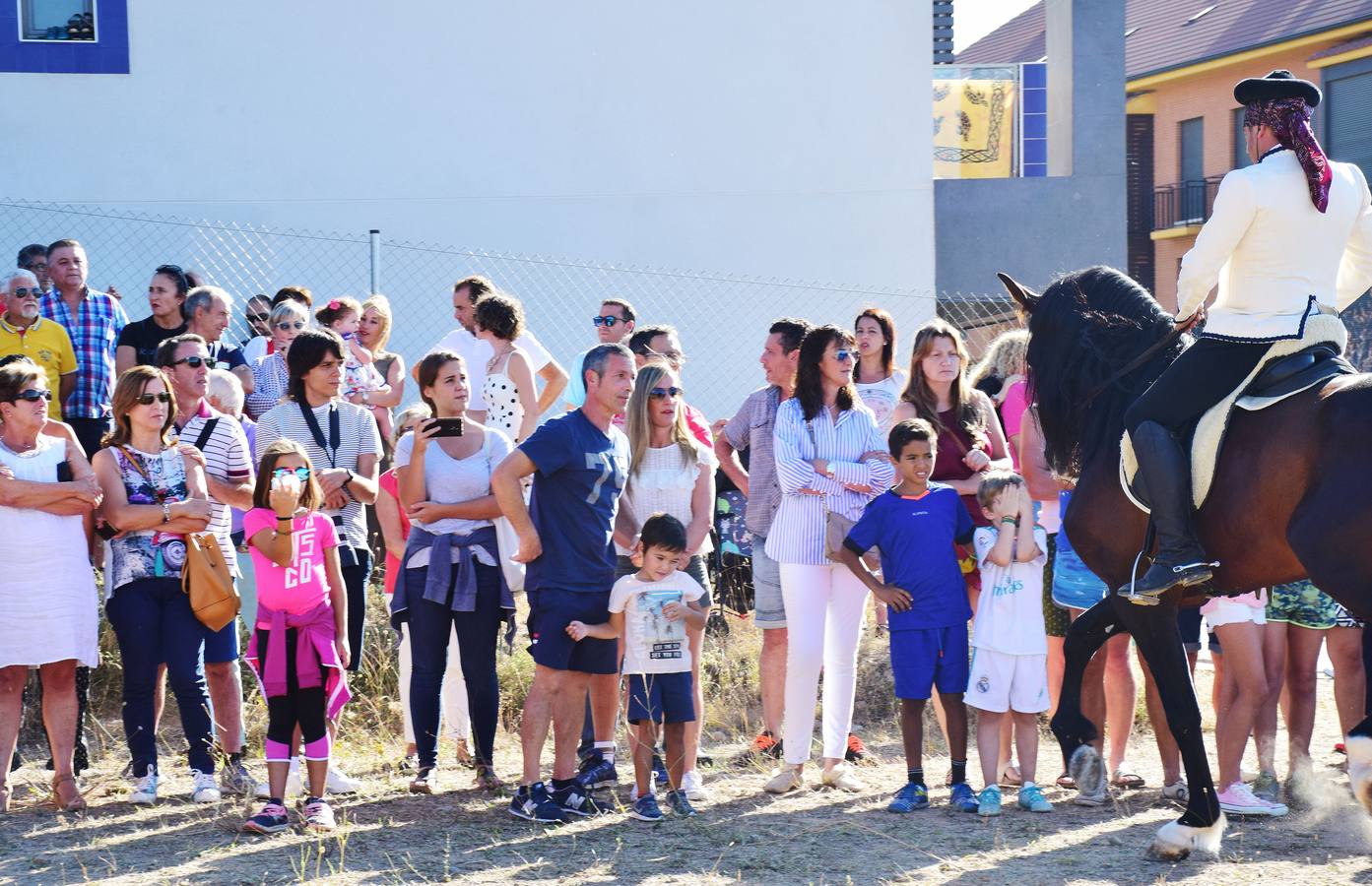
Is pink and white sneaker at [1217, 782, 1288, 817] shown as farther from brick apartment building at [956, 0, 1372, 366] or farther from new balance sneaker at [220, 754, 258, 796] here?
brick apartment building at [956, 0, 1372, 366]

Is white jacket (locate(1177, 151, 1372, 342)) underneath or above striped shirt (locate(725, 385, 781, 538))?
above

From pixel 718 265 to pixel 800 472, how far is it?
25.9 ft

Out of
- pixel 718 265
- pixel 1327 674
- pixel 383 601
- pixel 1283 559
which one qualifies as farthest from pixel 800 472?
pixel 718 265

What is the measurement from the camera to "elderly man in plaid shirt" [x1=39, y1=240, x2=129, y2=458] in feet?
28.5

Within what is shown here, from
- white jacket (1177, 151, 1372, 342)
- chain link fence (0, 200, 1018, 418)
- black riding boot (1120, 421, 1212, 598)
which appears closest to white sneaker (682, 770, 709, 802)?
black riding boot (1120, 421, 1212, 598)

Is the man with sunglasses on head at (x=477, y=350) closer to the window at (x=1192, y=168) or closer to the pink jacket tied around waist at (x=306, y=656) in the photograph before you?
the pink jacket tied around waist at (x=306, y=656)

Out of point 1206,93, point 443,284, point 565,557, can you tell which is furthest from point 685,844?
point 1206,93

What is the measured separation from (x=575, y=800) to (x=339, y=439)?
2082 millimetres

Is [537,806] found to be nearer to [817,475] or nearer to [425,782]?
[425,782]

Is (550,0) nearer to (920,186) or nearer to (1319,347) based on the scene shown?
(920,186)

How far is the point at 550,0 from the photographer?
567 inches

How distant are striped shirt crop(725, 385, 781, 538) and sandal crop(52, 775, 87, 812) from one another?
10.8ft

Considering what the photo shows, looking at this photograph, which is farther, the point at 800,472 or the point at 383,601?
the point at 383,601

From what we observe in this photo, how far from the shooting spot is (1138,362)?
6074mm
